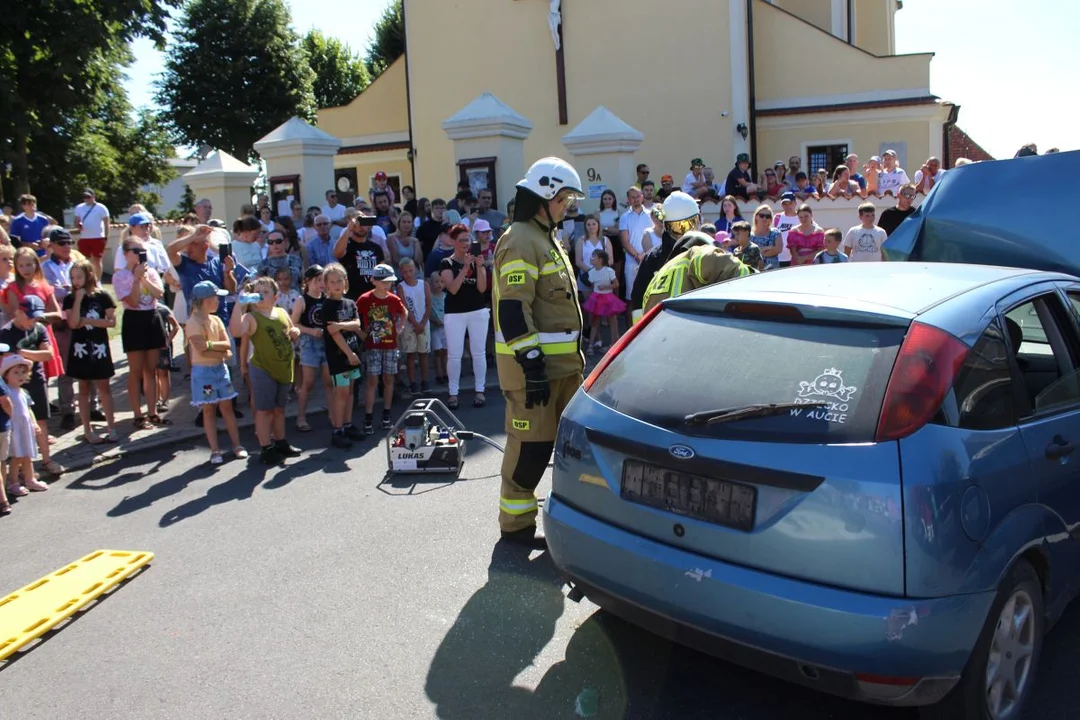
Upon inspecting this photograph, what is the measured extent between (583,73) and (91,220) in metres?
13.0

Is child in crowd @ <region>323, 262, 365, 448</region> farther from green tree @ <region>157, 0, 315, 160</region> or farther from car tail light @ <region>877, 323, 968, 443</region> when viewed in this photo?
green tree @ <region>157, 0, 315, 160</region>

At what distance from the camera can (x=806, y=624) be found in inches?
117

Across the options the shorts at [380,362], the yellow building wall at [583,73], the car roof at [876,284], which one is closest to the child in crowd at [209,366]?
the shorts at [380,362]

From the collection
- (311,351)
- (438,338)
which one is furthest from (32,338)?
(438,338)

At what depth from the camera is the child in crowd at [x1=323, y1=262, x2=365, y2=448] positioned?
8.23 metres

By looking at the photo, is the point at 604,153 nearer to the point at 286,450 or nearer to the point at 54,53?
the point at 286,450

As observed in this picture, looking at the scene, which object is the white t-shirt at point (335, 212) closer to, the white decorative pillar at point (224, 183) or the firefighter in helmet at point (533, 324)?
the white decorative pillar at point (224, 183)

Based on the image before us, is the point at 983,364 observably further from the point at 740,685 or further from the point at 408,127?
the point at 408,127

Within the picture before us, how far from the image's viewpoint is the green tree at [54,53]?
22.8 metres

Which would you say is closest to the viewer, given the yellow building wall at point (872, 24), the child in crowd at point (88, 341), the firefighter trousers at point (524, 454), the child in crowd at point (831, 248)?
the firefighter trousers at point (524, 454)

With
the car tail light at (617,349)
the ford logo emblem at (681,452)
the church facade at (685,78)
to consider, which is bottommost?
the ford logo emblem at (681,452)

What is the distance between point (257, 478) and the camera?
7.27m

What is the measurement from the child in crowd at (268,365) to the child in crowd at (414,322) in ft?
7.45

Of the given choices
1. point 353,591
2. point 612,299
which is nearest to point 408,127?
point 612,299
